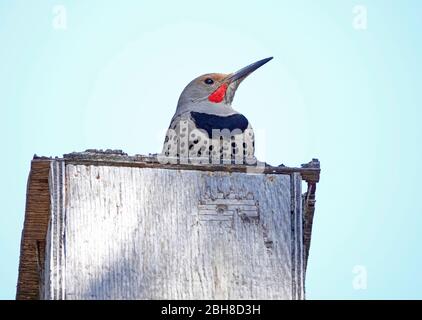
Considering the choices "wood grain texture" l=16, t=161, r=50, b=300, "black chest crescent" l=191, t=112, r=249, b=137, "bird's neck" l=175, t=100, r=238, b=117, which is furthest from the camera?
"bird's neck" l=175, t=100, r=238, b=117

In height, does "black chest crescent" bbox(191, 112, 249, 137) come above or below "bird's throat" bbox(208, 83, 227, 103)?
below

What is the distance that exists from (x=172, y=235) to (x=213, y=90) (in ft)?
12.3

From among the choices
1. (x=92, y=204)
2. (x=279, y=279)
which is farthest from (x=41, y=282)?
(x=279, y=279)

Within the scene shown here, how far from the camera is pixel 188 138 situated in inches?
658

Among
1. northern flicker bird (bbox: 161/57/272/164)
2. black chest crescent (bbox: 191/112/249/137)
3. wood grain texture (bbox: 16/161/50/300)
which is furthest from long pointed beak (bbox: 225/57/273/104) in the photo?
wood grain texture (bbox: 16/161/50/300)

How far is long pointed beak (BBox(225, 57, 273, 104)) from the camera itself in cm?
1862

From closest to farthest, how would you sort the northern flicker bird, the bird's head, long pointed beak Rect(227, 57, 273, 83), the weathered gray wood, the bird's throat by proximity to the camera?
1. the weathered gray wood
2. the northern flicker bird
3. the bird's head
4. the bird's throat
5. long pointed beak Rect(227, 57, 273, 83)

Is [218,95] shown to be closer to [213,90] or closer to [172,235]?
[213,90]

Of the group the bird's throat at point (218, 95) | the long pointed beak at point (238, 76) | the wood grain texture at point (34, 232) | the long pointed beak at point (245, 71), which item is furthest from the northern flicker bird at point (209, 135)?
the wood grain texture at point (34, 232)

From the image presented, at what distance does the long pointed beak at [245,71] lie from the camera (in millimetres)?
18734

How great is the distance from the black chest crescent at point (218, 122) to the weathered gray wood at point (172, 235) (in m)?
1.40

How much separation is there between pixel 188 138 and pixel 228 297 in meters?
2.37

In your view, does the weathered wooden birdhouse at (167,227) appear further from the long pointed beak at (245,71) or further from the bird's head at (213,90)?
the long pointed beak at (245,71)

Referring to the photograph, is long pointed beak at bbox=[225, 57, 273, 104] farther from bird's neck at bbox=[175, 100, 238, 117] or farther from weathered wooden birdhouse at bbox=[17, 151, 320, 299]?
weathered wooden birdhouse at bbox=[17, 151, 320, 299]
